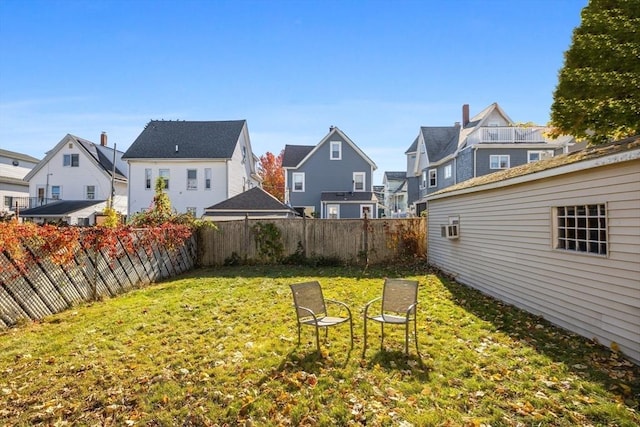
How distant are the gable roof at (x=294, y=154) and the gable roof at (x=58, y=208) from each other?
15767mm

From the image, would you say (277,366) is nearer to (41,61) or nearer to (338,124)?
(41,61)

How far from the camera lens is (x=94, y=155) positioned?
29.1 m

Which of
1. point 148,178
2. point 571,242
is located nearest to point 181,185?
point 148,178

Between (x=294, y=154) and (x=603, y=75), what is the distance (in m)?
Result: 22.1

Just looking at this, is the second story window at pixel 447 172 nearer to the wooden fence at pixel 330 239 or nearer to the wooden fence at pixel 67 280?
the wooden fence at pixel 330 239

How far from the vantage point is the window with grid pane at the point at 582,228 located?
5199mm

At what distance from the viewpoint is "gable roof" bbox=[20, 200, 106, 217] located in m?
25.7

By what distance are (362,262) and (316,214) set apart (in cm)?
1429

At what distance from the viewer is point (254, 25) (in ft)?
33.1

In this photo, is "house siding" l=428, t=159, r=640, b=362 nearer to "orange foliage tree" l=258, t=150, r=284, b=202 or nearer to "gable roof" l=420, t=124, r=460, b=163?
"gable roof" l=420, t=124, r=460, b=163

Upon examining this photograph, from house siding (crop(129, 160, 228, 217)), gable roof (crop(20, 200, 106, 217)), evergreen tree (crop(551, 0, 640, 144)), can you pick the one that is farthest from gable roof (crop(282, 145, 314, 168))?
evergreen tree (crop(551, 0, 640, 144))

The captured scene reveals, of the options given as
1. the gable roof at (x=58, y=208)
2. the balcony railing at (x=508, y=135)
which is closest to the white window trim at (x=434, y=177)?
the balcony railing at (x=508, y=135)

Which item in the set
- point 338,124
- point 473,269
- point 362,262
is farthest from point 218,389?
point 338,124

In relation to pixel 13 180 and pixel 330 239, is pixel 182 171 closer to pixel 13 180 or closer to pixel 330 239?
pixel 330 239
